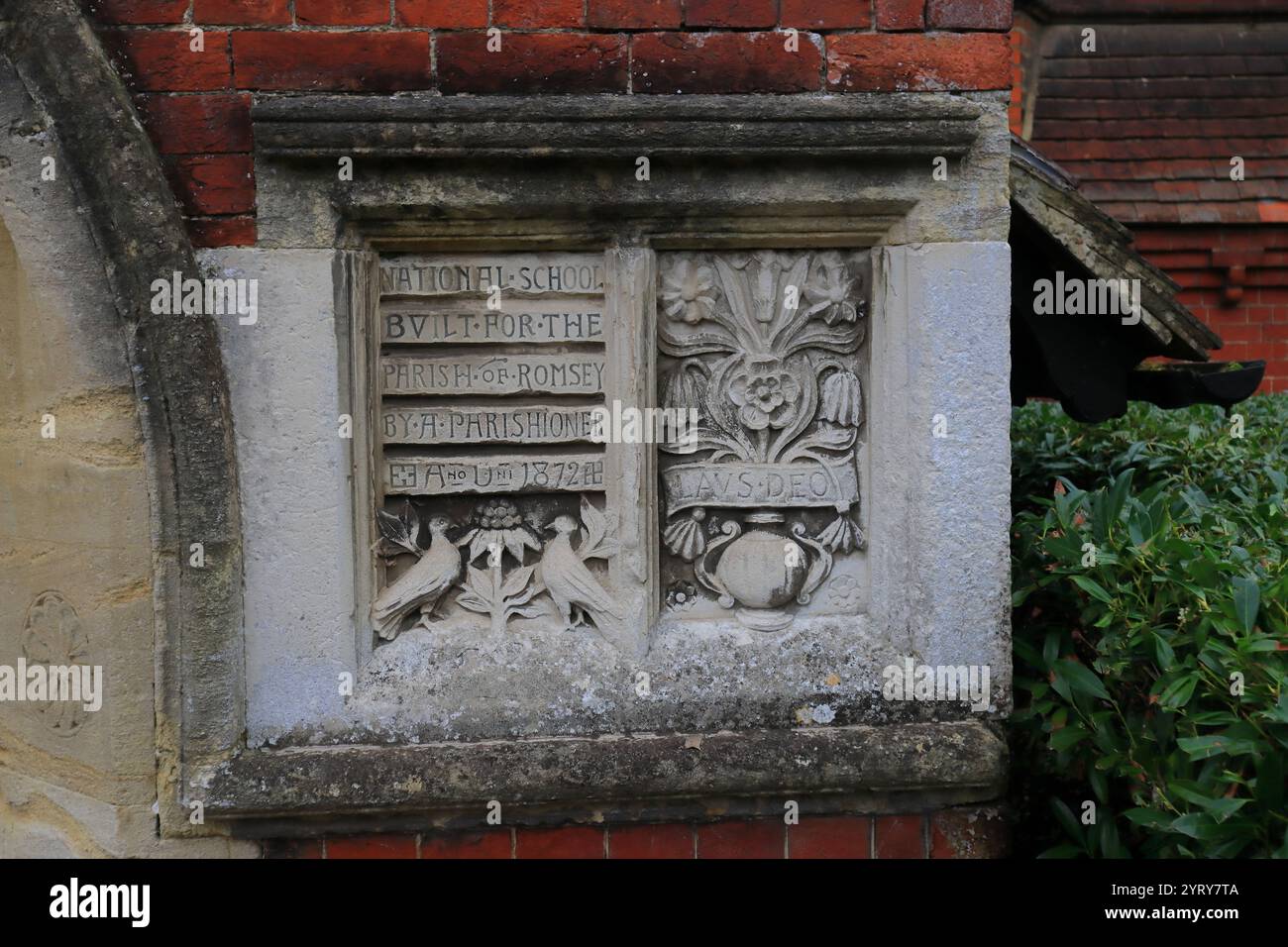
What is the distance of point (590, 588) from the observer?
261cm

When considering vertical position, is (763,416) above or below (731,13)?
below

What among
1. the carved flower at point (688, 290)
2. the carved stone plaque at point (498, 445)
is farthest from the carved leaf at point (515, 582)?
the carved flower at point (688, 290)

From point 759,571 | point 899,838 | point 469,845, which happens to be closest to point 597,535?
point 759,571

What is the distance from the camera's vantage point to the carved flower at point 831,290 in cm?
262

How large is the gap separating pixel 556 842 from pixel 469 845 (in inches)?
7.3

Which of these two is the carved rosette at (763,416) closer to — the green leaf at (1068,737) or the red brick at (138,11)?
the green leaf at (1068,737)

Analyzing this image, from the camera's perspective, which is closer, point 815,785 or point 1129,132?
point 815,785

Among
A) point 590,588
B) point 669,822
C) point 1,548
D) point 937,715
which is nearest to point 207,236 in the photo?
point 1,548

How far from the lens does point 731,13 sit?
2.46 m

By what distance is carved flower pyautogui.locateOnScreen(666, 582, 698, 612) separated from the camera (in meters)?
2.67

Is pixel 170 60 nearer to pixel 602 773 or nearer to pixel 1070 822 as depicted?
pixel 602 773

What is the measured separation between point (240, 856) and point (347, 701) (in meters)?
0.40

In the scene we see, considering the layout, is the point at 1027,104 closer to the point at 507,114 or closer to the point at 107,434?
the point at 507,114

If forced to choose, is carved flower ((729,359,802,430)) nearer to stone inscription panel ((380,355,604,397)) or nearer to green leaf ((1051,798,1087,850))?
stone inscription panel ((380,355,604,397))
